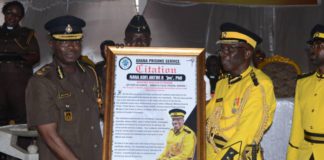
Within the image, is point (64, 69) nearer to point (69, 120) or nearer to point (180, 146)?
point (69, 120)

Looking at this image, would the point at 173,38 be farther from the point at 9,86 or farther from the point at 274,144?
the point at 274,144

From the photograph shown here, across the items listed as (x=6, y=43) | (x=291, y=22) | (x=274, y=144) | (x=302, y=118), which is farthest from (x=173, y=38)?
(x=302, y=118)

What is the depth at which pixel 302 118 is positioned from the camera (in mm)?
4910

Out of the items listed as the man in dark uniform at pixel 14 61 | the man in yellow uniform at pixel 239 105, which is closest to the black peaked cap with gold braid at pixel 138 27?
the man in yellow uniform at pixel 239 105

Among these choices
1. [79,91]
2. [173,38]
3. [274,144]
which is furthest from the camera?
[173,38]

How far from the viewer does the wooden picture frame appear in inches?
173

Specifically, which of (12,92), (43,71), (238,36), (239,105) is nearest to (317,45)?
(238,36)

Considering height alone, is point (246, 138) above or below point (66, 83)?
below

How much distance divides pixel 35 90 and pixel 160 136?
0.93 m

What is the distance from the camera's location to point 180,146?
4.39 metres

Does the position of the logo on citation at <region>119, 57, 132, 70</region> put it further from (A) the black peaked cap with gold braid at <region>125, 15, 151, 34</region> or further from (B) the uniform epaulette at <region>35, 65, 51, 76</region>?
(A) the black peaked cap with gold braid at <region>125, 15, 151, 34</region>

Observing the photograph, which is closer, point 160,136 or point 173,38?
point 160,136

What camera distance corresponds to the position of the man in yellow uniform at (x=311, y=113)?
186 inches

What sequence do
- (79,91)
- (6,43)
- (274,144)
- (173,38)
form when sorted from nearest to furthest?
(79,91) → (274,144) → (6,43) → (173,38)
